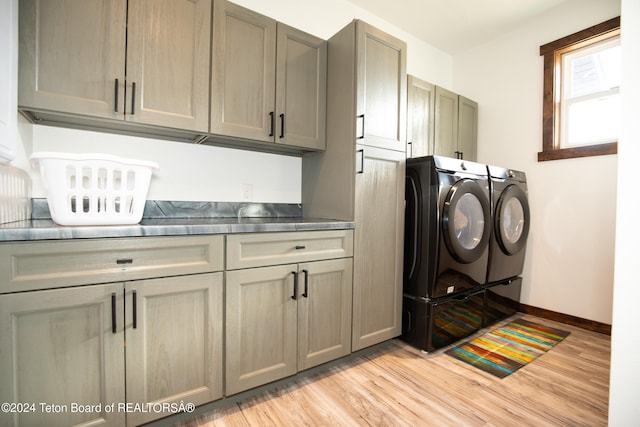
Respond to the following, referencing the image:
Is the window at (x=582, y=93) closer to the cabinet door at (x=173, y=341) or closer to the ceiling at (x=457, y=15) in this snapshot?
the ceiling at (x=457, y=15)

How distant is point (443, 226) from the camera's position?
6.42 ft

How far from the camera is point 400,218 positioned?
2.08 meters

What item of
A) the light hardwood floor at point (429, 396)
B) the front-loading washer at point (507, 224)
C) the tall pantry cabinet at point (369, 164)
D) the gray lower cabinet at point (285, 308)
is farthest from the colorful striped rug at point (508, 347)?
the gray lower cabinet at point (285, 308)

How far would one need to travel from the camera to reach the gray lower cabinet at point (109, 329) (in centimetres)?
101

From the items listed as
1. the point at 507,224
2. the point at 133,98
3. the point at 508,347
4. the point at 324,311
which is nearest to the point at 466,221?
the point at 507,224

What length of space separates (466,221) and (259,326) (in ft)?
5.30

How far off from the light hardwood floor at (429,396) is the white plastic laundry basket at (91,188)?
1013mm

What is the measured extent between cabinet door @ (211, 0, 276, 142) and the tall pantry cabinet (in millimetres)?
446

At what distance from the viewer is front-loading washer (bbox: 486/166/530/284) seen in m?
2.41

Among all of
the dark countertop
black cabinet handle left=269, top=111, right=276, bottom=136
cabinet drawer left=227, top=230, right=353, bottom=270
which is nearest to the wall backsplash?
the dark countertop

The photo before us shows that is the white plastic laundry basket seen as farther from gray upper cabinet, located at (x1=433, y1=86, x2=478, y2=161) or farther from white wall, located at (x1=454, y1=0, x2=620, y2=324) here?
white wall, located at (x1=454, y1=0, x2=620, y2=324)

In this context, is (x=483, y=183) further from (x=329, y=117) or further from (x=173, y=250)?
(x=173, y=250)

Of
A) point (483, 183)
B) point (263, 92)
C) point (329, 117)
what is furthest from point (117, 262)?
point (483, 183)

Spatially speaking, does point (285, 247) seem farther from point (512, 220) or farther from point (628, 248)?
point (512, 220)
